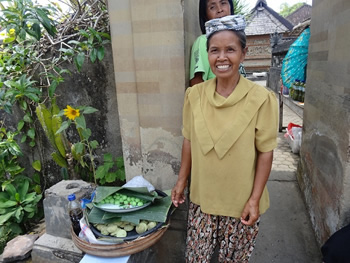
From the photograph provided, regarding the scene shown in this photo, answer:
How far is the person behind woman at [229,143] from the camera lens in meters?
1.31

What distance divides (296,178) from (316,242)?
126cm

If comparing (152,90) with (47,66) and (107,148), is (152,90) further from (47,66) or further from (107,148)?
(47,66)

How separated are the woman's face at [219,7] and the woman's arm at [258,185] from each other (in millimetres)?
1031

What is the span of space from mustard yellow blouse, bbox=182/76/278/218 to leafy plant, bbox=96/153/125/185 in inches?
50.4

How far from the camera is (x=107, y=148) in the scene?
2.81 m

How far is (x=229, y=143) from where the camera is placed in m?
1.34

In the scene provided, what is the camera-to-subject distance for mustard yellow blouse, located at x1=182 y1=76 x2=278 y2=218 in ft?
4.32

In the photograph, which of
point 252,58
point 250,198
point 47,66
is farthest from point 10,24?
point 252,58

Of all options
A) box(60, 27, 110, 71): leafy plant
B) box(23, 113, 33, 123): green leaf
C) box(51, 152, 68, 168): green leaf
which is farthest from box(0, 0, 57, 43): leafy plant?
box(51, 152, 68, 168): green leaf

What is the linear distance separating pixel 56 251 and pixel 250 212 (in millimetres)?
1709

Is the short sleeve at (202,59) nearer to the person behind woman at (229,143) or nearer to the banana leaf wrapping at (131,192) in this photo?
the person behind woman at (229,143)

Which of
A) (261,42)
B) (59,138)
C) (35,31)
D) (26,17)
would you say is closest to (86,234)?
(59,138)

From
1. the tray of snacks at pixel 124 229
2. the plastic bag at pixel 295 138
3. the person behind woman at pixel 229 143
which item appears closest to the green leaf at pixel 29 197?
the tray of snacks at pixel 124 229

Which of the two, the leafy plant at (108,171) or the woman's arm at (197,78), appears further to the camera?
the leafy plant at (108,171)
